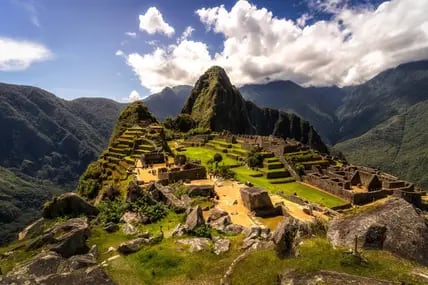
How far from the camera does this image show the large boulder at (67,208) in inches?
945

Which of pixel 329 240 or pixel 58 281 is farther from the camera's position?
pixel 329 240

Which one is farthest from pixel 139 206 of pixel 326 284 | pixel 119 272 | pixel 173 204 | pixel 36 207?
pixel 36 207

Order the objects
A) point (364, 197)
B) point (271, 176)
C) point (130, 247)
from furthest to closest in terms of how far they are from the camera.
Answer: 1. point (271, 176)
2. point (364, 197)
3. point (130, 247)

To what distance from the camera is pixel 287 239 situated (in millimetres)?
13086

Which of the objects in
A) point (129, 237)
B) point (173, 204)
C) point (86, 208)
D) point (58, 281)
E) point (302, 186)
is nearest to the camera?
point (58, 281)

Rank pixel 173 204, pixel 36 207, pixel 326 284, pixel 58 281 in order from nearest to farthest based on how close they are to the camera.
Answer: pixel 326 284 → pixel 58 281 → pixel 173 204 → pixel 36 207

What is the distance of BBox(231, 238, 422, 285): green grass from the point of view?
10.5 metres

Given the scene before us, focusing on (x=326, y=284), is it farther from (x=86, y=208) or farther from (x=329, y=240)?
(x=86, y=208)

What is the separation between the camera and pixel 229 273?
42.5 feet

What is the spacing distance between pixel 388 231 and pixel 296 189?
47507 millimetres

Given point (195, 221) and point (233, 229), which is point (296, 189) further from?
point (195, 221)

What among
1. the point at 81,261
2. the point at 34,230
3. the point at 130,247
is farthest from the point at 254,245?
the point at 34,230

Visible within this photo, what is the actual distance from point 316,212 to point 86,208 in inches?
835

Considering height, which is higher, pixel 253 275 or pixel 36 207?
pixel 253 275
